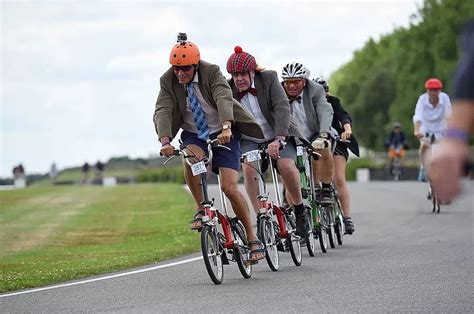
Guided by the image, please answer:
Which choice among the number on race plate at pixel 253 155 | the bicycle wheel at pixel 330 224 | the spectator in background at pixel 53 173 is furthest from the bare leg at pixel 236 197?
the spectator in background at pixel 53 173

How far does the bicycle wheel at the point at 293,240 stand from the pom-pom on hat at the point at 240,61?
1.60 metres

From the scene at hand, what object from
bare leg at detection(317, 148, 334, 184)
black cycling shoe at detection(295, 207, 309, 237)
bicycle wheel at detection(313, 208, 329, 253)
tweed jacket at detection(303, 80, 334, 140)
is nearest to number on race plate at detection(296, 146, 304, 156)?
black cycling shoe at detection(295, 207, 309, 237)

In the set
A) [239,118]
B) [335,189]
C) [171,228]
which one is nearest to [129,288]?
[239,118]

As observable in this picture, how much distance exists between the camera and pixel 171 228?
22.6 meters

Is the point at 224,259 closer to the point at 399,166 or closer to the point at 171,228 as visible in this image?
the point at 171,228

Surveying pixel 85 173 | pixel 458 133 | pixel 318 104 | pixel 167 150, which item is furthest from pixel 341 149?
pixel 85 173

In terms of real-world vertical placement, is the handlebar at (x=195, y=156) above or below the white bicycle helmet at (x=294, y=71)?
below

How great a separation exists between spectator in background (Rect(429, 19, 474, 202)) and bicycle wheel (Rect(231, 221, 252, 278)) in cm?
738

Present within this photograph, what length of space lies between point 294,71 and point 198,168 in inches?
148

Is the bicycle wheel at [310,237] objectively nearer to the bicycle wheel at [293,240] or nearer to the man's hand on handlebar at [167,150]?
the bicycle wheel at [293,240]

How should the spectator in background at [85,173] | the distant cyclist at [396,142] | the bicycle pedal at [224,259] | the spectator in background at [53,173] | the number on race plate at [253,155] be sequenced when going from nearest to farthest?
the bicycle pedal at [224,259] < the number on race plate at [253,155] < the distant cyclist at [396,142] < the spectator in background at [85,173] < the spectator in background at [53,173]

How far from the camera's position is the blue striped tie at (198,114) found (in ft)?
37.1

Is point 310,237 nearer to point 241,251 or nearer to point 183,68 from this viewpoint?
point 241,251

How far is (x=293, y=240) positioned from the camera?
12875 millimetres
